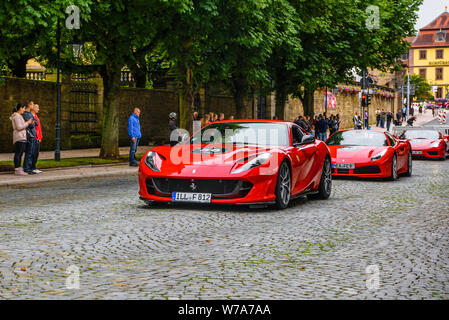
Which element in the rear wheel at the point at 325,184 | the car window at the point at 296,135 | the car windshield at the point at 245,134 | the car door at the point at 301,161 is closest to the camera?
the car door at the point at 301,161

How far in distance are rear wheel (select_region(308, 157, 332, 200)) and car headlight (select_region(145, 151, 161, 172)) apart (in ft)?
11.0

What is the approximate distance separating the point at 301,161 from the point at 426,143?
57.4 feet

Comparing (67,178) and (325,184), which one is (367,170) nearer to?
(325,184)

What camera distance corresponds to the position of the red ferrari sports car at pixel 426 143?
2672cm

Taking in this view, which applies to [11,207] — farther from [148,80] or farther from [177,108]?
[148,80]

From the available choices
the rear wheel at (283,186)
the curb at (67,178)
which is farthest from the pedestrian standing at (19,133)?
the rear wheel at (283,186)

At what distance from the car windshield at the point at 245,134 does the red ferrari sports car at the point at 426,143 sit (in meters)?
16.2

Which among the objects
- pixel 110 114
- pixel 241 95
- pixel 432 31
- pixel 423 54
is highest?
pixel 432 31

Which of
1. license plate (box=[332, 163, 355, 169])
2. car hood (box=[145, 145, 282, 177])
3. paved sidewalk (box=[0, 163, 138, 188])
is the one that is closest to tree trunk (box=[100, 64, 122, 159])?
paved sidewalk (box=[0, 163, 138, 188])

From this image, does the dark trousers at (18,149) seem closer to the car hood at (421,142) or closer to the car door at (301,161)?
the car door at (301,161)

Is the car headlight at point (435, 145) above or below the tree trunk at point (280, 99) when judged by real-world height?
below

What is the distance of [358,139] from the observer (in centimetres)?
1773

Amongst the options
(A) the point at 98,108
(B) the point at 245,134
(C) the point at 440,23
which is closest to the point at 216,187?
(B) the point at 245,134
